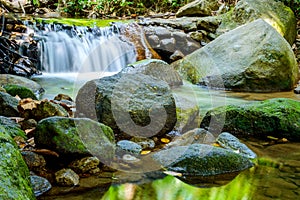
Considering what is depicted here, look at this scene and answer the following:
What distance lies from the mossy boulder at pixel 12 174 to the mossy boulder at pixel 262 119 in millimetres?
2583

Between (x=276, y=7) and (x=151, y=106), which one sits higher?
(x=276, y=7)

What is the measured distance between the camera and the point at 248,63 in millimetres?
7328

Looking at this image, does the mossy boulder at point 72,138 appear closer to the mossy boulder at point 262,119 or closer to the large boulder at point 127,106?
the large boulder at point 127,106

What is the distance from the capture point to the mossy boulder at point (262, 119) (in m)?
4.01

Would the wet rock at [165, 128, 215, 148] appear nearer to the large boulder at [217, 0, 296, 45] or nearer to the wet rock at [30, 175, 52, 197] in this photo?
the wet rock at [30, 175, 52, 197]

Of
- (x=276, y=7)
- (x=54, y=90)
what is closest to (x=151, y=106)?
(x=54, y=90)

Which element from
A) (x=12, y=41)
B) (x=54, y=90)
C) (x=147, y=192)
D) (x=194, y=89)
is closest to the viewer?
(x=147, y=192)

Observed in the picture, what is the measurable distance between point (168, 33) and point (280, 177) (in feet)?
26.5

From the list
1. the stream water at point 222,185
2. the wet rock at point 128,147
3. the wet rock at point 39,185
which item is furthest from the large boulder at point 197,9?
the wet rock at point 39,185

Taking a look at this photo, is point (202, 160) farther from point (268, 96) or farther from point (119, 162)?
point (268, 96)

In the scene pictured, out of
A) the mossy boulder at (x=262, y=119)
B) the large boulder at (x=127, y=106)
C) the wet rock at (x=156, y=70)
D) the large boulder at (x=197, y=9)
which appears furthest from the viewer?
the large boulder at (x=197, y=9)

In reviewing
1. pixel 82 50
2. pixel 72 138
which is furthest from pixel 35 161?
pixel 82 50

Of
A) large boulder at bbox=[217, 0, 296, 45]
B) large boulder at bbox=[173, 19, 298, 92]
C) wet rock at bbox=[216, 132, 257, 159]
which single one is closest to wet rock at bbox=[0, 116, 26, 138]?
wet rock at bbox=[216, 132, 257, 159]

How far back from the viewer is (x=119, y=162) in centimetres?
311
